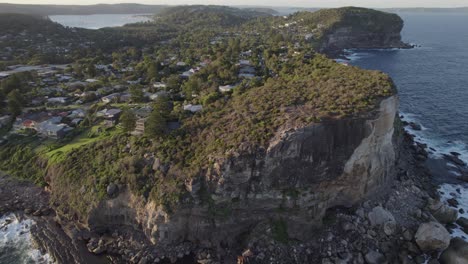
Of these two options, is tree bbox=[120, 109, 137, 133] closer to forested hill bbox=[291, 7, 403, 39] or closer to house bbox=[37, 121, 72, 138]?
house bbox=[37, 121, 72, 138]

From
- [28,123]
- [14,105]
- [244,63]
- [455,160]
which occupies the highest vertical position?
[244,63]

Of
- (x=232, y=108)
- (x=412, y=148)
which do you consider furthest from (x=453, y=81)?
(x=232, y=108)

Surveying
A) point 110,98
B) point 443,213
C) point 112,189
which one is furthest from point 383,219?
point 110,98

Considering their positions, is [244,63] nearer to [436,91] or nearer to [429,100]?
[429,100]

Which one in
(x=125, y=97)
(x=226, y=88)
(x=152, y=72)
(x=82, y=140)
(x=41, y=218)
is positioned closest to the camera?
(x=41, y=218)

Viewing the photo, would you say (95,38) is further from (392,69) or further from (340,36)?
(392,69)

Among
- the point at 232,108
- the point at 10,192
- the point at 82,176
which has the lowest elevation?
the point at 10,192

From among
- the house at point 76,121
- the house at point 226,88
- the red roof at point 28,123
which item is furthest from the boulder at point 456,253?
the red roof at point 28,123
